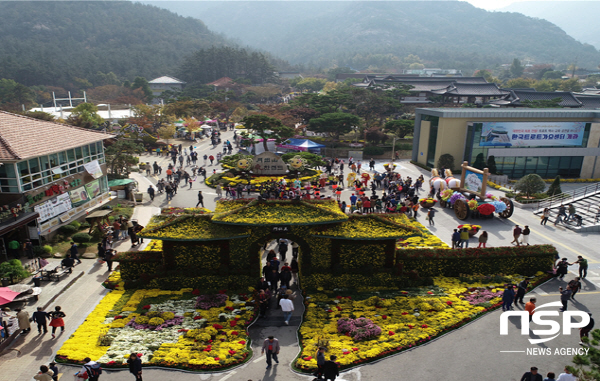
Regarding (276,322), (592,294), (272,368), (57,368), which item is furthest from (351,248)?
(57,368)

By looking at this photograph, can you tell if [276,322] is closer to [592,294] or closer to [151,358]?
[151,358]

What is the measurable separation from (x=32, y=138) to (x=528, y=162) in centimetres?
3643

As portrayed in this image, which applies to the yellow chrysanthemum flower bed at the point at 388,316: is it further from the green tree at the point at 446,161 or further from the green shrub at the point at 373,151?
the green shrub at the point at 373,151

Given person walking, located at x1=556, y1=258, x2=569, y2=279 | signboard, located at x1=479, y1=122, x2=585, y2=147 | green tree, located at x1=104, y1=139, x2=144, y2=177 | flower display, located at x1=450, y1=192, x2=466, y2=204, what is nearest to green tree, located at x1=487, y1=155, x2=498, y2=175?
signboard, located at x1=479, y1=122, x2=585, y2=147

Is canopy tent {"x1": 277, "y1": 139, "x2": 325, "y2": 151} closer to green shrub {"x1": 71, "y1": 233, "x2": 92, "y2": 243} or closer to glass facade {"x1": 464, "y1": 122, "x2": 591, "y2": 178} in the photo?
glass facade {"x1": 464, "y1": 122, "x2": 591, "y2": 178}

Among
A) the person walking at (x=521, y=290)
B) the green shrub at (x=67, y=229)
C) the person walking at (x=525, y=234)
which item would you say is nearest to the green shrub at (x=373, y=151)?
the person walking at (x=525, y=234)

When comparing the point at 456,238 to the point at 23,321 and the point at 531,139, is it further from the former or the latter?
the point at 531,139

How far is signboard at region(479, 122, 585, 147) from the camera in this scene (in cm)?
3616

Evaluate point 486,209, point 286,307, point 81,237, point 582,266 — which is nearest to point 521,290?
point 582,266

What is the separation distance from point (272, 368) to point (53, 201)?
51.6ft

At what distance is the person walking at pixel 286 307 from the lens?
13891mm

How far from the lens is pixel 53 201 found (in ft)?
70.4

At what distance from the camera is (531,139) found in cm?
3638

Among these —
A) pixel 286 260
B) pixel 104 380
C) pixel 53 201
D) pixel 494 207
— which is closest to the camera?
pixel 104 380
